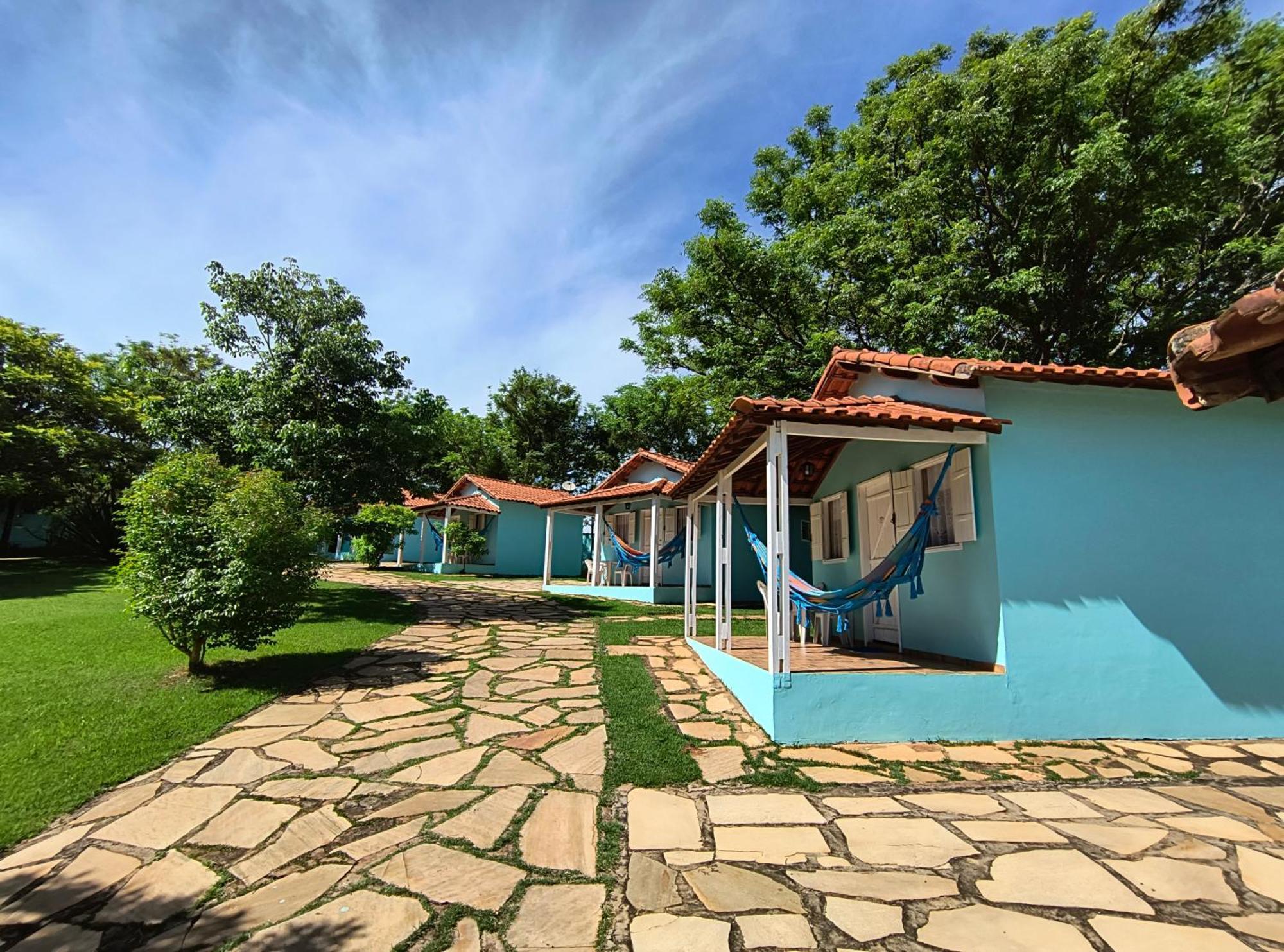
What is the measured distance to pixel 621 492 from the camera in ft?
43.8

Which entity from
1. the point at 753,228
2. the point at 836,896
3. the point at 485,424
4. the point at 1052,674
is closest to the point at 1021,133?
the point at 753,228

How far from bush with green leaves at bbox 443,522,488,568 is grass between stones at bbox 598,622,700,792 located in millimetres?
13431

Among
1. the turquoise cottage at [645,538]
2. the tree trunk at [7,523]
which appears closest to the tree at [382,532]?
the turquoise cottage at [645,538]

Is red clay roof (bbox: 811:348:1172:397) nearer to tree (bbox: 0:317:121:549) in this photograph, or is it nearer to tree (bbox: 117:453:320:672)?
Answer: tree (bbox: 117:453:320:672)

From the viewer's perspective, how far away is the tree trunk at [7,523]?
18.3 m

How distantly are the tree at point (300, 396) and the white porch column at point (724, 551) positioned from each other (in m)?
5.89

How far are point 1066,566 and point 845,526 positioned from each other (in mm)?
2464

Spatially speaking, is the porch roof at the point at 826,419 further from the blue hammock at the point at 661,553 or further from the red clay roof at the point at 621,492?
the blue hammock at the point at 661,553

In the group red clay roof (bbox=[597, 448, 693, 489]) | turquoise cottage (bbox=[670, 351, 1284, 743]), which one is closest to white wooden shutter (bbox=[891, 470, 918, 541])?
turquoise cottage (bbox=[670, 351, 1284, 743])

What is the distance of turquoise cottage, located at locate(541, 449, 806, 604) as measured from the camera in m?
12.3

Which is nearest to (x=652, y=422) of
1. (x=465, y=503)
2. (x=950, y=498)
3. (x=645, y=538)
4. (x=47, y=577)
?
(x=465, y=503)

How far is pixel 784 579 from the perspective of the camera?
397 cm

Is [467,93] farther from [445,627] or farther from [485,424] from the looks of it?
[485,424]

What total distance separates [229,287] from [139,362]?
15.0 meters
